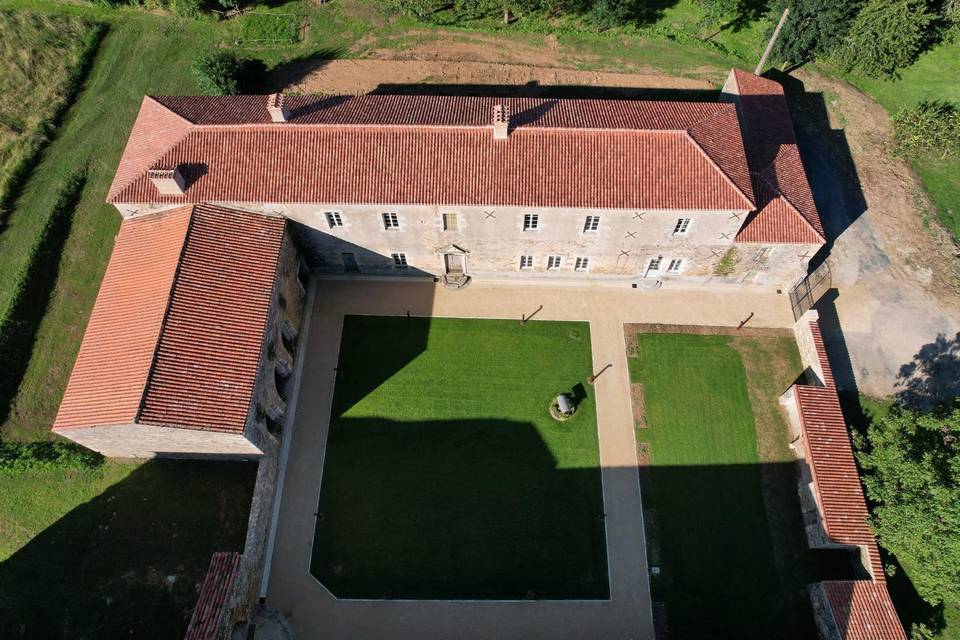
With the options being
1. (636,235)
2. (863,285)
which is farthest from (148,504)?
(863,285)

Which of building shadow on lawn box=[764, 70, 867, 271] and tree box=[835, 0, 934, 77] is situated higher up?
tree box=[835, 0, 934, 77]

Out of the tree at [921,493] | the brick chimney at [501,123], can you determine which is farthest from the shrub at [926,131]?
the brick chimney at [501,123]

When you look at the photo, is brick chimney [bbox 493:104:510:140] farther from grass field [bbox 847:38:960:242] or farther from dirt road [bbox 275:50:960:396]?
grass field [bbox 847:38:960:242]

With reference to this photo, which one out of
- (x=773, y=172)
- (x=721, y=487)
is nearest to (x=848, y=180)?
(x=773, y=172)

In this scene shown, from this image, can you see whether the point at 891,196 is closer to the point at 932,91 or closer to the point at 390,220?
the point at 932,91

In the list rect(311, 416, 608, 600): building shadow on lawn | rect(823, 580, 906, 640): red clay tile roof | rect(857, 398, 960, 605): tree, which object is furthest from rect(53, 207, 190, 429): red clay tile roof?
rect(857, 398, 960, 605): tree

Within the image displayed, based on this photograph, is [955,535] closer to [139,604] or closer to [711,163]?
[711,163]
